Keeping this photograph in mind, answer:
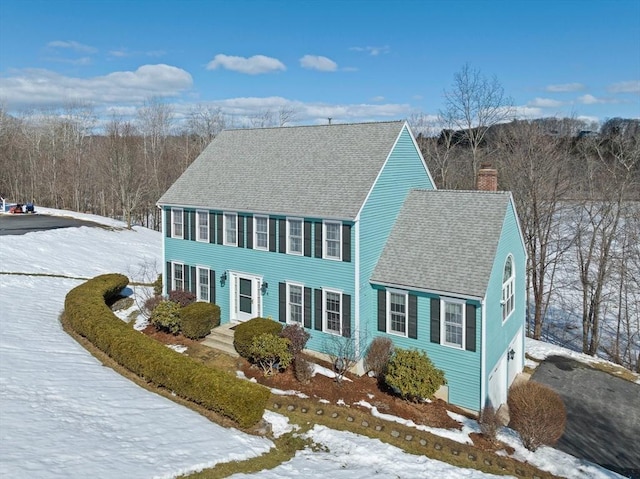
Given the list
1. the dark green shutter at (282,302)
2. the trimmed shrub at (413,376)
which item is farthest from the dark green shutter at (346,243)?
the trimmed shrub at (413,376)

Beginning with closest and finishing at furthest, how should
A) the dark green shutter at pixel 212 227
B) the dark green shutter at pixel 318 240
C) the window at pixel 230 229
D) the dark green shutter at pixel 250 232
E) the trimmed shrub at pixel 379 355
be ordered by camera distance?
the trimmed shrub at pixel 379 355, the dark green shutter at pixel 318 240, the dark green shutter at pixel 250 232, the window at pixel 230 229, the dark green shutter at pixel 212 227

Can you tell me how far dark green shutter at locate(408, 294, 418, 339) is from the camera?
17344 mm

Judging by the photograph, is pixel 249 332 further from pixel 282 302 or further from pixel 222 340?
pixel 222 340

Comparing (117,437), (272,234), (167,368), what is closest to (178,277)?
(272,234)

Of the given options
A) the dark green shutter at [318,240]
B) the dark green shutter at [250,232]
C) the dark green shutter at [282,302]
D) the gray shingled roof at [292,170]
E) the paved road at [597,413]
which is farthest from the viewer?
the dark green shutter at [250,232]

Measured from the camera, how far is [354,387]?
17016 millimetres

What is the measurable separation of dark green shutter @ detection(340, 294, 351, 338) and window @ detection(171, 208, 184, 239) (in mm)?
9534

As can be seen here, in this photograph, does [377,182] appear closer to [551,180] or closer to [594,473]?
[594,473]

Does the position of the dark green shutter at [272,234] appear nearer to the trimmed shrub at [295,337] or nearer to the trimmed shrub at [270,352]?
the trimmed shrub at [295,337]

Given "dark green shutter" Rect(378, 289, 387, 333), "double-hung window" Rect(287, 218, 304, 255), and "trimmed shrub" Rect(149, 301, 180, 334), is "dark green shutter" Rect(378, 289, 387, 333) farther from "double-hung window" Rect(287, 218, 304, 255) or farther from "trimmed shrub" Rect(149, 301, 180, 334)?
"trimmed shrub" Rect(149, 301, 180, 334)

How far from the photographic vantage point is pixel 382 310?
1830 centimetres

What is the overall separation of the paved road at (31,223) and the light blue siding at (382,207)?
30288 millimetres

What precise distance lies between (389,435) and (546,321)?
27.7 metres

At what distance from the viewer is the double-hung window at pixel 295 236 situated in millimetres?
19312
